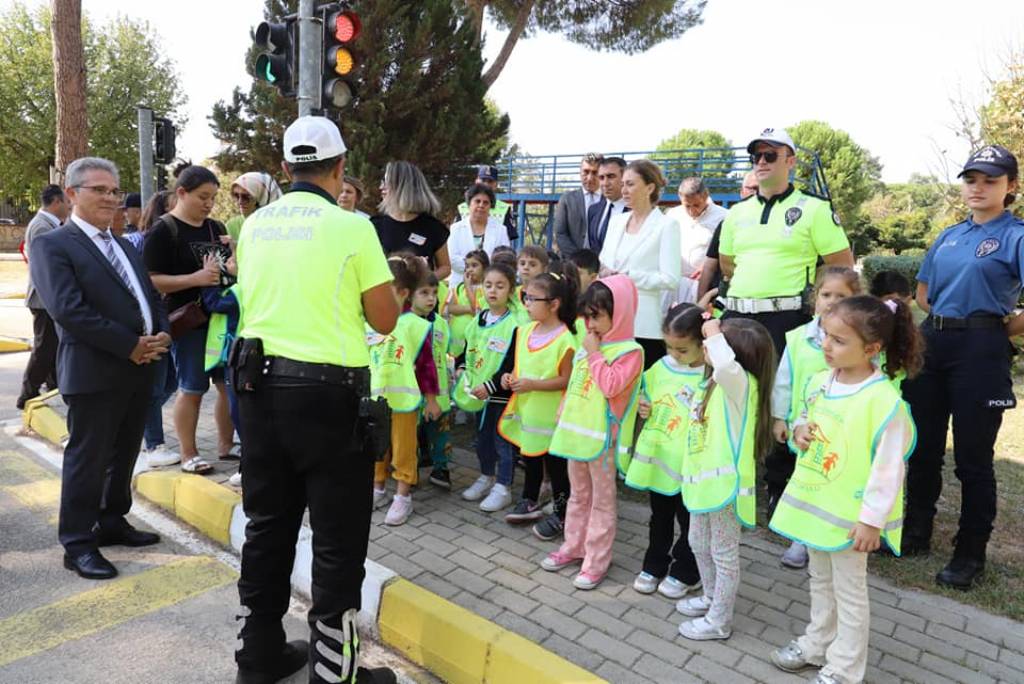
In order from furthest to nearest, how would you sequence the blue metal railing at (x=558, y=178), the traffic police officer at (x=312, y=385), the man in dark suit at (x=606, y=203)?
the blue metal railing at (x=558, y=178)
the man in dark suit at (x=606, y=203)
the traffic police officer at (x=312, y=385)

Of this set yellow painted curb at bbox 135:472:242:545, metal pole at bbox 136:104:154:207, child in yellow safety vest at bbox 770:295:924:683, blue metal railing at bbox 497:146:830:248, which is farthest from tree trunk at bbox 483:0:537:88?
child in yellow safety vest at bbox 770:295:924:683

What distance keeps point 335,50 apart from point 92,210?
245 cm

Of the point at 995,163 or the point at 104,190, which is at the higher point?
the point at 995,163

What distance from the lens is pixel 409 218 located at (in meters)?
5.00

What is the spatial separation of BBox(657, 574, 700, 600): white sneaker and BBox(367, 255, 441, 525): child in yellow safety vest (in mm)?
1649

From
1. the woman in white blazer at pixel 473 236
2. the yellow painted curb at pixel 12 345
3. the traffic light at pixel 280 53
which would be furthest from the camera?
the yellow painted curb at pixel 12 345

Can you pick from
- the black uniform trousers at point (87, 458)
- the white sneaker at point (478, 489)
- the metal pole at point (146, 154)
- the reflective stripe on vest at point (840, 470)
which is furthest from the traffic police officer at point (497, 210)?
the metal pole at point (146, 154)

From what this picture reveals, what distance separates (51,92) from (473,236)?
30945 millimetres

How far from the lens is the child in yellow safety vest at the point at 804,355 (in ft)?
10.4

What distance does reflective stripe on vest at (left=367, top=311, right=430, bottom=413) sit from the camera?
4129mm

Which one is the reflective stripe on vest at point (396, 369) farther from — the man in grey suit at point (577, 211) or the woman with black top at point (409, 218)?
the man in grey suit at point (577, 211)

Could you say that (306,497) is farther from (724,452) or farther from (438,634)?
(724,452)

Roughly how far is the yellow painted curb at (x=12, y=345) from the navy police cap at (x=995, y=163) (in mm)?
12070

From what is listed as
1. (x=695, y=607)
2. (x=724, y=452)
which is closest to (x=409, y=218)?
(x=724, y=452)
